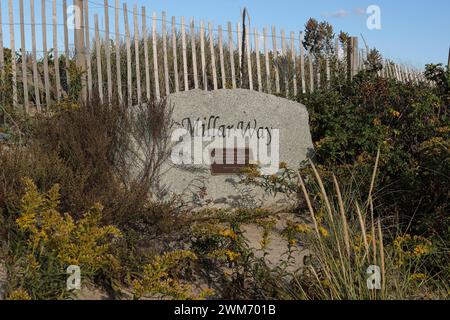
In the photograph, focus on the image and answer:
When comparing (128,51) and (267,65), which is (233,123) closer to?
(128,51)

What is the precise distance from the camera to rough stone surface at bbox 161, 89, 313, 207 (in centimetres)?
571

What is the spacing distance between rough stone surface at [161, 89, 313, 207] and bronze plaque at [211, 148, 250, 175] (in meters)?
0.05

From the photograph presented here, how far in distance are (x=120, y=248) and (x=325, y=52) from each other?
804 centimetres

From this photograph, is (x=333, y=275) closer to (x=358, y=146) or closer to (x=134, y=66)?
(x=358, y=146)

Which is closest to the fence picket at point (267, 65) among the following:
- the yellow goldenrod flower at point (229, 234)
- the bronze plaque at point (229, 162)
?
the bronze plaque at point (229, 162)

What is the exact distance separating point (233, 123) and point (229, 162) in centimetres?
43

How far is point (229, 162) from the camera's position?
19.3ft

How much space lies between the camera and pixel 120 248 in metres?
4.08

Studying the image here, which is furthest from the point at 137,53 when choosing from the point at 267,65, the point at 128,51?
the point at 267,65

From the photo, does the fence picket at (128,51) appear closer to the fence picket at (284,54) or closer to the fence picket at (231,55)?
the fence picket at (231,55)

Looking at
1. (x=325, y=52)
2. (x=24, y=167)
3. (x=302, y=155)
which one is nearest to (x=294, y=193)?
(x=302, y=155)

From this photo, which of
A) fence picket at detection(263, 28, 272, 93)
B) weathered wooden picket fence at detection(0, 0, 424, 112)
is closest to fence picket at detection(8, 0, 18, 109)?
weathered wooden picket fence at detection(0, 0, 424, 112)

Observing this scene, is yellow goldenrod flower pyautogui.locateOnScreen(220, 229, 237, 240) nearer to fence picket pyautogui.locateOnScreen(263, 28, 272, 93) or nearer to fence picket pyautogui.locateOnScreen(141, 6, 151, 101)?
fence picket pyautogui.locateOnScreen(141, 6, 151, 101)

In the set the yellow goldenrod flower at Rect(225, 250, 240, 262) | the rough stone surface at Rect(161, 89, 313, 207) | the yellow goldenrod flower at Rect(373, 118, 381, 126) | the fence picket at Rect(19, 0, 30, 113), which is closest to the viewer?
the yellow goldenrod flower at Rect(225, 250, 240, 262)
